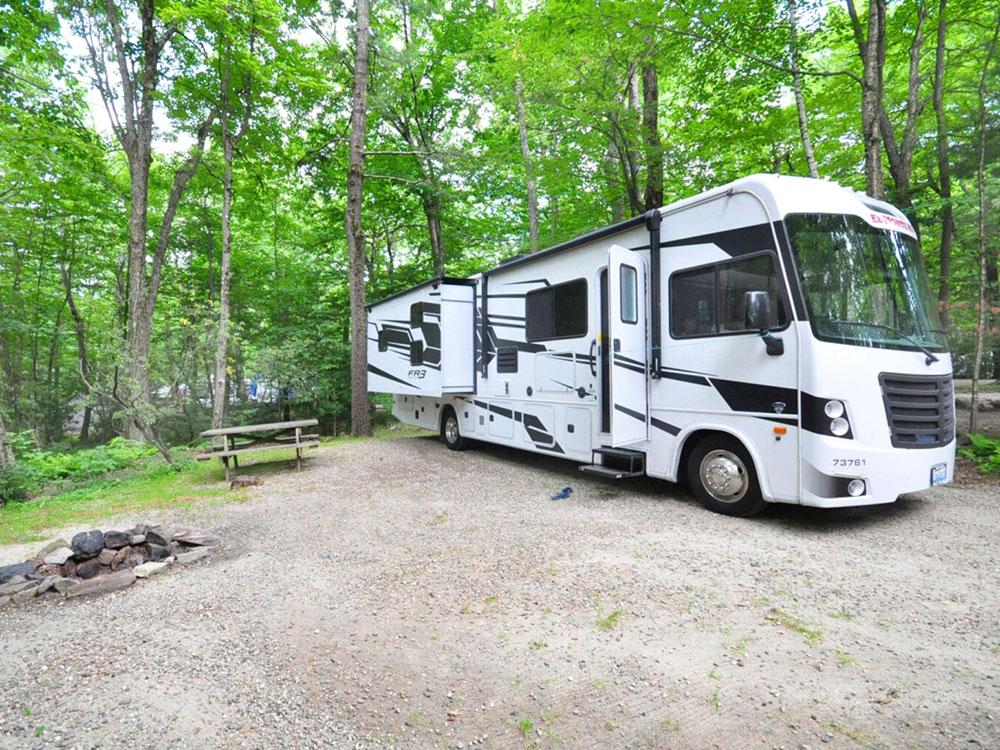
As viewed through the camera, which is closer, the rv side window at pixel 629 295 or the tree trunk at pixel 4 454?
the rv side window at pixel 629 295

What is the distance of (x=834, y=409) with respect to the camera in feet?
12.6

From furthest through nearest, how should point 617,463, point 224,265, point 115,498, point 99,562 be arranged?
point 224,265, point 115,498, point 617,463, point 99,562

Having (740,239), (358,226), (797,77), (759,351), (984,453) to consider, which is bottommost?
(984,453)

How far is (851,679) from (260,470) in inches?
Result: 298

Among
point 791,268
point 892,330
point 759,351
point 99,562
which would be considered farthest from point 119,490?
point 892,330

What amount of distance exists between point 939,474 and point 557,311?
4069mm

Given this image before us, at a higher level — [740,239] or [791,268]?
[740,239]

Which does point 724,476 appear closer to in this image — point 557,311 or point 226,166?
point 557,311

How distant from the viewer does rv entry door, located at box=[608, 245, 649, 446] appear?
4.89 meters

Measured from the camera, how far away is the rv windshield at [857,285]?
13.1ft

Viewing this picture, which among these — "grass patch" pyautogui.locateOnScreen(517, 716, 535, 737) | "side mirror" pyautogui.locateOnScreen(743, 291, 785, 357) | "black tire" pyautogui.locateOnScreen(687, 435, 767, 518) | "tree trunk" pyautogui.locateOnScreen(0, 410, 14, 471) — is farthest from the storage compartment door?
"grass patch" pyautogui.locateOnScreen(517, 716, 535, 737)

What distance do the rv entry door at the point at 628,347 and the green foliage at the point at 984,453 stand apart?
4426 millimetres

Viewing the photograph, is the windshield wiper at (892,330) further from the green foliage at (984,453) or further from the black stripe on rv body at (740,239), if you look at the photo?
the green foliage at (984,453)

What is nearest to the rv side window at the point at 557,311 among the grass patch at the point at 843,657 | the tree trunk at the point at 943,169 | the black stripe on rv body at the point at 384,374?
the black stripe on rv body at the point at 384,374
